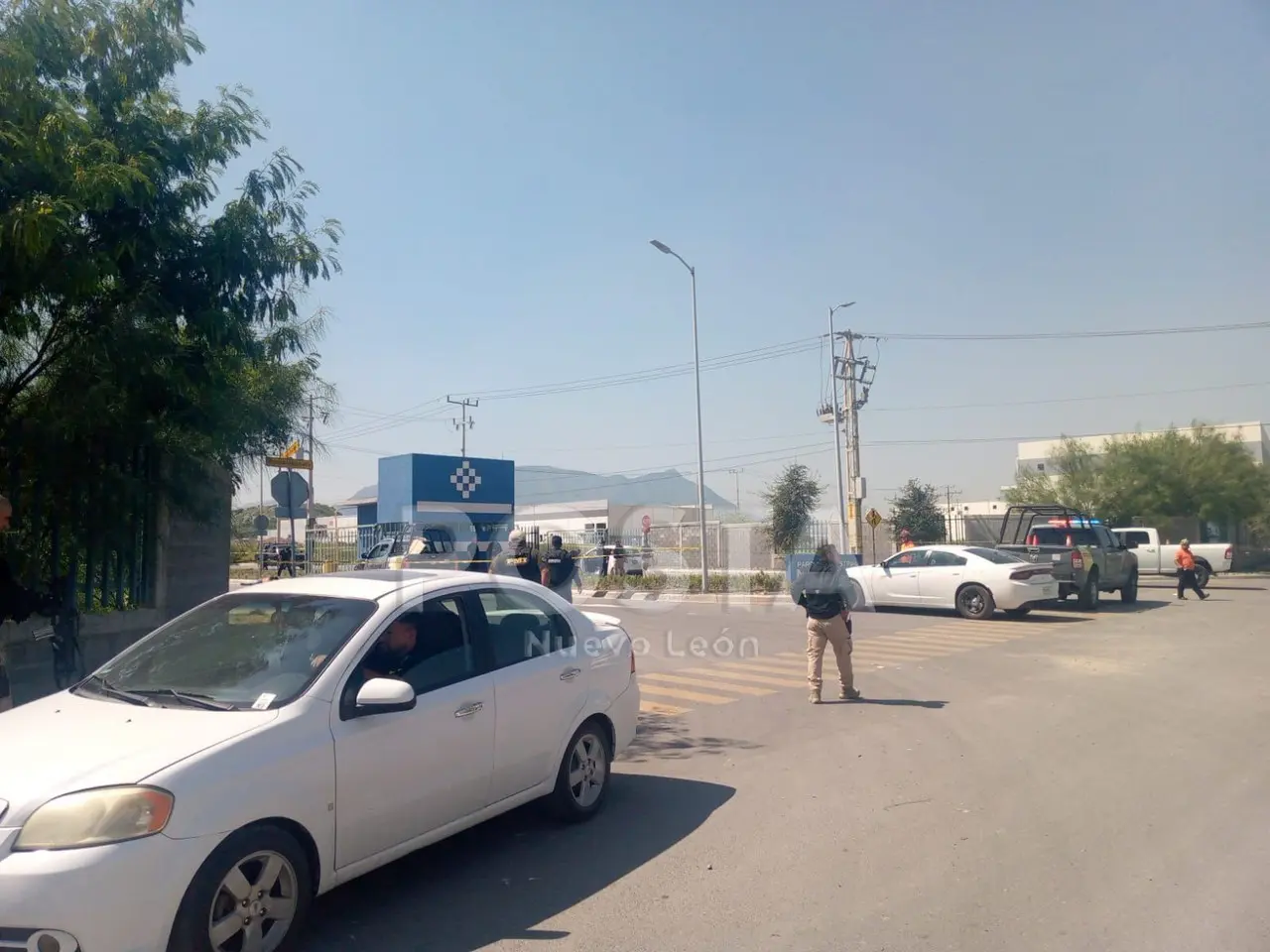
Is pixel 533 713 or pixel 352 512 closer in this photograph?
pixel 533 713

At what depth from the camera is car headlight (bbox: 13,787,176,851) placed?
11.5ft

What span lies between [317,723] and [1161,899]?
4.20m

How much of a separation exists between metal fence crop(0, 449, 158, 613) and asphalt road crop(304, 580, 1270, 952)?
470 centimetres

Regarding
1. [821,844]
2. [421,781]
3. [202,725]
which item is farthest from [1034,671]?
[202,725]

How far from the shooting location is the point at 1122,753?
25.8 feet

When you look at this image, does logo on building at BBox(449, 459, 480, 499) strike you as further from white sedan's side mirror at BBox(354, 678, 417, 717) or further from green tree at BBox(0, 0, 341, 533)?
white sedan's side mirror at BBox(354, 678, 417, 717)

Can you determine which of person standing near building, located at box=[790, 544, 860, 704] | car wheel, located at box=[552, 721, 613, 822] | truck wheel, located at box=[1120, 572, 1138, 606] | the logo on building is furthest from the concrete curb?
car wheel, located at box=[552, 721, 613, 822]

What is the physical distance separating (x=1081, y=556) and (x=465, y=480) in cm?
2187

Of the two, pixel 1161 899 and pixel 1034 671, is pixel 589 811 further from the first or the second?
pixel 1034 671

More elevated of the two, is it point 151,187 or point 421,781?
point 151,187

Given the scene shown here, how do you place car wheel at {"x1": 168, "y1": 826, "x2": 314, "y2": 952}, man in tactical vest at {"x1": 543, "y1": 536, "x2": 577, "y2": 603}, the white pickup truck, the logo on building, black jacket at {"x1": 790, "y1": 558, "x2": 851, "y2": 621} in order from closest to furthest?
car wheel at {"x1": 168, "y1": 826, "x2": 314, "y2": 952}, black jacket at {"x1": 790, "y1": 558, "x2": 851, "y2": 621}, man in tactical vest at {"x1": 543, "y1": 536, "x2": 577, "y2": 603}, the white pickup truck, the logo on building

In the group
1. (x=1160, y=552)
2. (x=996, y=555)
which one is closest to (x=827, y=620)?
(x=996, y=555)

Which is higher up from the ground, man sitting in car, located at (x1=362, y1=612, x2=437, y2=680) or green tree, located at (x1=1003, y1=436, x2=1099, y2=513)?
green tree, located at (x1=1003, y1=436, x2=1099, y2=513)

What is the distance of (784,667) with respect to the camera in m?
13.2
